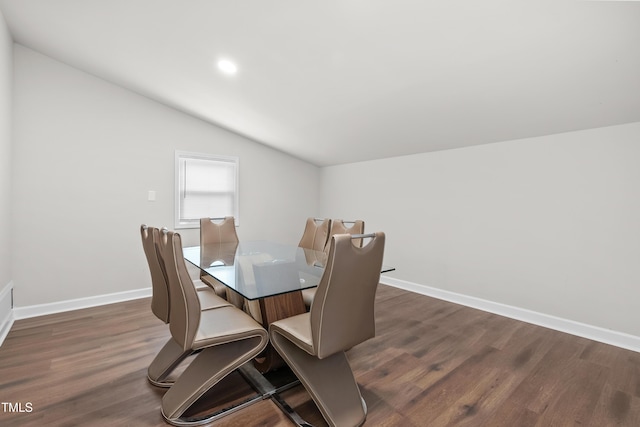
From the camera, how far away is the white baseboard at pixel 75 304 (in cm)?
299

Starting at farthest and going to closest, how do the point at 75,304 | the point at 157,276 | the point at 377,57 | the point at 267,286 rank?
1. the point at 75,304
2. the point at 377,57
3. the point at 157,276
4. the point at 267,286

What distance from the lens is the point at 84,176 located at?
10.7 feet

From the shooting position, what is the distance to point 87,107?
3281mm

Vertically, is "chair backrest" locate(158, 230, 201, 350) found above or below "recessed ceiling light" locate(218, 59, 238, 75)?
below

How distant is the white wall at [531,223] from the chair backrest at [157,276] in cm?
308

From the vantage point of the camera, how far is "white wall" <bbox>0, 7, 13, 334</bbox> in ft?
8.21

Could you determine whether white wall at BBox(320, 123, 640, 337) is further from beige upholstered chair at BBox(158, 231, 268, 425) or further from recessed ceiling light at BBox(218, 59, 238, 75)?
beige upholstered chair at BBox(158, 231, 268, 425)

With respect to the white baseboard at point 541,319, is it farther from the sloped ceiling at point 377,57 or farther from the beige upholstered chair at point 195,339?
the beige upholstered chair at point 195,339

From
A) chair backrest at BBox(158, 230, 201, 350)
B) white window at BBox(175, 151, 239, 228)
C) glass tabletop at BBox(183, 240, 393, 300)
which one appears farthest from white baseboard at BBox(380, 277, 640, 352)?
chair backrest at BBox(158, 230, 201, 350)

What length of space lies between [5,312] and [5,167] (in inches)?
50.3

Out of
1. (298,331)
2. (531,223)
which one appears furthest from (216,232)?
(531,223)

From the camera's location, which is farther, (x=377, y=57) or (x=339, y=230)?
(x=339, y=230)

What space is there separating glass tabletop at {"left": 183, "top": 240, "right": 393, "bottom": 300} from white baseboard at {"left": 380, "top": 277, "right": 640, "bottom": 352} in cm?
169

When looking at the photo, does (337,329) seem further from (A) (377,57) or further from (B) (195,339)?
(A) (377,57)
